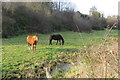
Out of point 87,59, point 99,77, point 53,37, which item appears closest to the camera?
point 99,77

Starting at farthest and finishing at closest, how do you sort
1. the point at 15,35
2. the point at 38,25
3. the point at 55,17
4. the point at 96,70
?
the point at 55,17, the point at 38,25, the point at 15,35, the point at 96,70

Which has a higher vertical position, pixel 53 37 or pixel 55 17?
pixel 55 17

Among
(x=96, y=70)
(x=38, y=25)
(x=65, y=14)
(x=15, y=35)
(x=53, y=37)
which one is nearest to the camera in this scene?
(x=96, y=70)

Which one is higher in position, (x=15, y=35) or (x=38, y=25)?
(x=38, y=25)

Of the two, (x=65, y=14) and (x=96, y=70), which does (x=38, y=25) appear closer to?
(x=65, y=14)

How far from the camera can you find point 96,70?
3.45 m

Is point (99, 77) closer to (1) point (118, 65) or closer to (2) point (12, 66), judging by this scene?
(1) point (118, 65)

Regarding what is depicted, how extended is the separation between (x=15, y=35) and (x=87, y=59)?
21751 mm

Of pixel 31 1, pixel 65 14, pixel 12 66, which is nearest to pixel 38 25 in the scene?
pixel 31 1

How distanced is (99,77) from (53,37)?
13445 mm

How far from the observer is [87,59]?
12.1 ft

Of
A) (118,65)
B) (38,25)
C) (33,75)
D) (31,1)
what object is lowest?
(33,75)

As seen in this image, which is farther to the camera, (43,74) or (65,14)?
(65,14)

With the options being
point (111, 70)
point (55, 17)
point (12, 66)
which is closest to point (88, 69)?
point (111, 70)
